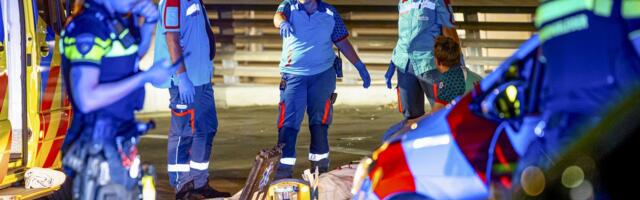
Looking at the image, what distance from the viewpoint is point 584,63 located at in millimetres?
5746

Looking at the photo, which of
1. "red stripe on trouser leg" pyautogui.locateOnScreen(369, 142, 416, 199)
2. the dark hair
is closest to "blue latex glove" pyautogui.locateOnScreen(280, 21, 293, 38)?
the dark hair

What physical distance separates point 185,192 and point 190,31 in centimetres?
112

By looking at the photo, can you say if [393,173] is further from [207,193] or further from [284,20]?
[284,20]

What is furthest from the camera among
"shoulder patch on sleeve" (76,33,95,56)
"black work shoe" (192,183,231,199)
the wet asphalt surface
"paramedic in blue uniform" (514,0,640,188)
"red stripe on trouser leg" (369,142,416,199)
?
the wet asphalt surface

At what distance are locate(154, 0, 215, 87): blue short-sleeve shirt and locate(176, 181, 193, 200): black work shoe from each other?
72 cm

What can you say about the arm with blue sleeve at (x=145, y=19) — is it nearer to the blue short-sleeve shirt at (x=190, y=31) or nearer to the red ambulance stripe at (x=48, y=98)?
the red ambulance stripe at (x=48, y=98)

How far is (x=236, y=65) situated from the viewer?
2027 cm

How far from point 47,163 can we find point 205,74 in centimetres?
129

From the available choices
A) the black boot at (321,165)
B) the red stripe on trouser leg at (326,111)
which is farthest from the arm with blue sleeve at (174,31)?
the black boot at (321,165)

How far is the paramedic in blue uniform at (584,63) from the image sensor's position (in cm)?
568

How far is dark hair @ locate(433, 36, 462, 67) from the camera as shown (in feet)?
29.5

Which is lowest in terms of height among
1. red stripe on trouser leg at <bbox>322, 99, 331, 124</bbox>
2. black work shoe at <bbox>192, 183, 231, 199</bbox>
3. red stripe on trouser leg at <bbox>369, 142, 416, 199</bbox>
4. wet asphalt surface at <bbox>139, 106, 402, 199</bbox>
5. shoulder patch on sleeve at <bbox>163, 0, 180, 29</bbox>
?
wet asphalt surface at <bbox>139, 106, 402, 199</bbox>

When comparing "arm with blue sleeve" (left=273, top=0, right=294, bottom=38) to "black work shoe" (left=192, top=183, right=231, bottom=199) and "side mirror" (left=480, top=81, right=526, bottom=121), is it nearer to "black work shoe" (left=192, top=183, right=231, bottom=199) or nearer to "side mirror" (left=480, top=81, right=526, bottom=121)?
"black work shoe" (left=192, top=183, right=231, bottom=199)

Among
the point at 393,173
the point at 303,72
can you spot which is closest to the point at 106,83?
the point at 393,173
